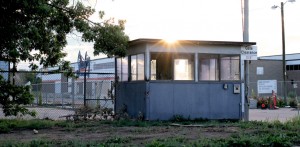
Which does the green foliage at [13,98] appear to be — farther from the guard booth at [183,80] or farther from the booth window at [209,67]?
the booth window at [209,67]

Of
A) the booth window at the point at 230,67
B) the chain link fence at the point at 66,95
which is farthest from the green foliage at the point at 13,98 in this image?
the booth window at the point at 230,67

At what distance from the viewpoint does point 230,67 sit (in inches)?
731

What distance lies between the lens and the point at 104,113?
1759 centimetres

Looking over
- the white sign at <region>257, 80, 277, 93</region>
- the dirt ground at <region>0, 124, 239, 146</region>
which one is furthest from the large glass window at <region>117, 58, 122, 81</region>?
the white sign at <region>257, 80, 277, 93</region>

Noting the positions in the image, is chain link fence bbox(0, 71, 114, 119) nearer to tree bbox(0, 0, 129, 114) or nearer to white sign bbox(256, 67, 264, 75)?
tree bbox(0, 0, 129, 114)

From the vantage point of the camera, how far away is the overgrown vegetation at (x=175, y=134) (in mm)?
10734

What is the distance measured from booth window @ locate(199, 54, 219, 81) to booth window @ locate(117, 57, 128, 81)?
3162mm

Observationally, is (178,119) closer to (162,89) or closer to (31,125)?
(162,89)

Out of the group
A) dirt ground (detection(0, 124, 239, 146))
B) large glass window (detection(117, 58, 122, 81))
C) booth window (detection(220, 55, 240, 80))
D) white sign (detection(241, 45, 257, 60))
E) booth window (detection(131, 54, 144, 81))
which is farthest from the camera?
large glass window (detection(117, 58, 122, 81))

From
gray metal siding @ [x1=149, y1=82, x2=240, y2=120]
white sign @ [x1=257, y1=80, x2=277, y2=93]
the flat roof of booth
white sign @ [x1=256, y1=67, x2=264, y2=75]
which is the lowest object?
gray metal siding @ [x1=149, y1=82, x2=240, y2=120]

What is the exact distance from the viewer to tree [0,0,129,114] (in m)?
12.5

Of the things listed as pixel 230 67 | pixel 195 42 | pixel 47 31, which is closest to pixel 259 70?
pixel 230 67

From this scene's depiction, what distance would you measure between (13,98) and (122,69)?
547cm

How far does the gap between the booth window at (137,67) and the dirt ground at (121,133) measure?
326 cm
